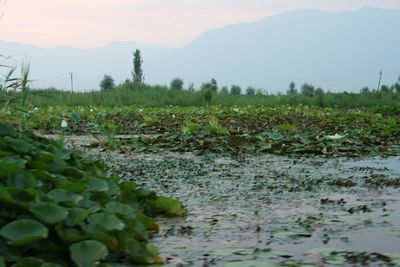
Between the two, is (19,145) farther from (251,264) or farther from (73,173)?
(251,264)

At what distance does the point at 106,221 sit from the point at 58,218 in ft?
0.64

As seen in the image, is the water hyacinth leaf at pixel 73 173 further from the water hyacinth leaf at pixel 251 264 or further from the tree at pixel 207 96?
the tree at pixel 207 96

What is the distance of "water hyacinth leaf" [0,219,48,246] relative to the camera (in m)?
1.82

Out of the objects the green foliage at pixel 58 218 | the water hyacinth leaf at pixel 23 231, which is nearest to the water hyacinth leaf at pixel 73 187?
the green foliage at pixel 58 218

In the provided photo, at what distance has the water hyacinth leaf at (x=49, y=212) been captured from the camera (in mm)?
1923

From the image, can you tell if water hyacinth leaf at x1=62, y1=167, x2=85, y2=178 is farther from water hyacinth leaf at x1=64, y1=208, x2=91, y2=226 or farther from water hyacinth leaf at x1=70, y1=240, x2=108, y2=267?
water hyacinth leaf at x1=70, y1=240, x2=108, y2=267

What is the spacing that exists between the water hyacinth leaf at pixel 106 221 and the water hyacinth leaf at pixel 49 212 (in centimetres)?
13

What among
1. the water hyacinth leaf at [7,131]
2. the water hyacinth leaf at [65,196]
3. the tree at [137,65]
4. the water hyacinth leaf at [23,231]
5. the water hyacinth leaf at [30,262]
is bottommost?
the water hyacinth leaf at [30,262]

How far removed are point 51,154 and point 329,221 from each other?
52.4 inches

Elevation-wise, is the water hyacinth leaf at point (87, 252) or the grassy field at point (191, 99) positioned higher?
the grassy field at point (191, 99)

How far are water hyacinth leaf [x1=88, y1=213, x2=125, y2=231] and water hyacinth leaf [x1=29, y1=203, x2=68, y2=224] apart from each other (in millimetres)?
128

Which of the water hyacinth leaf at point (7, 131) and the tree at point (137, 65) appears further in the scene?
the tree at point (137, 65)

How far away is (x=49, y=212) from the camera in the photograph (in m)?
1.95

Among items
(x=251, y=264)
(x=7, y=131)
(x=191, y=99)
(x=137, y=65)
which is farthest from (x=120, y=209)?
(x=137, y=65)
